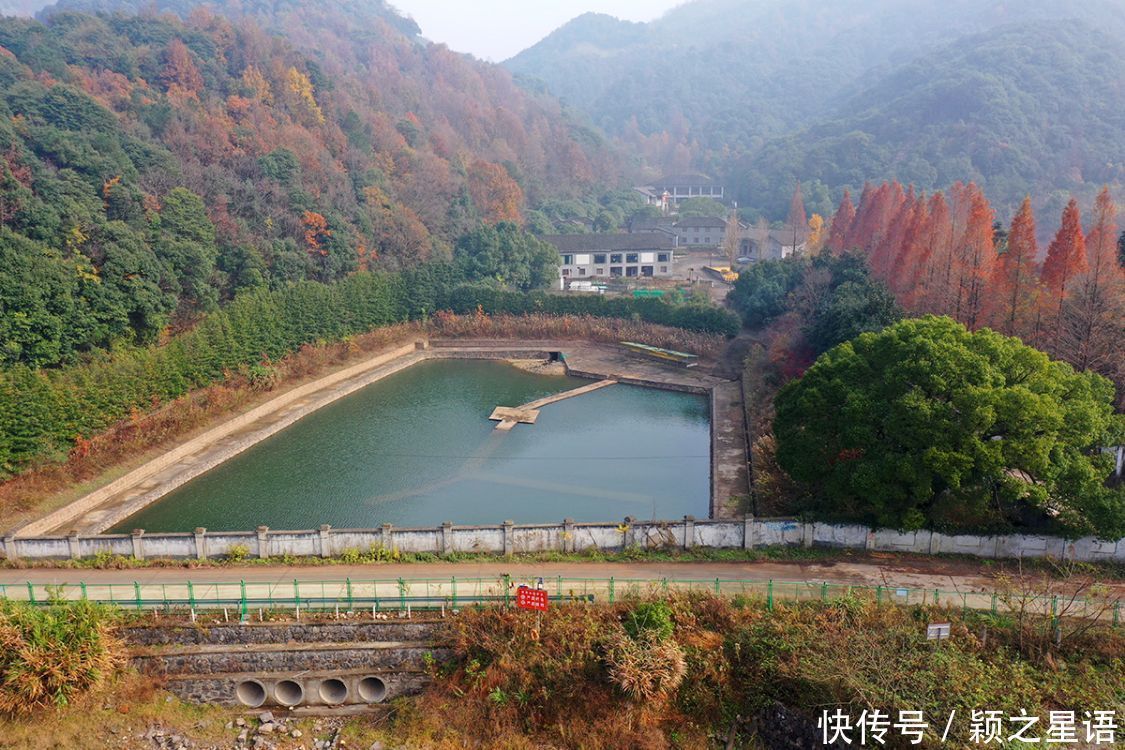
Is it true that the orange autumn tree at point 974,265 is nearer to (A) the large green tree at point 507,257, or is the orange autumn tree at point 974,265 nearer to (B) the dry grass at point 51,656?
(A) the large green tree at point 507,257

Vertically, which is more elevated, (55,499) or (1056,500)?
(1056,500)

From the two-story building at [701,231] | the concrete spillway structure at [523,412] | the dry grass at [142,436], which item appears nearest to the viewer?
the dry grass at [142,436]

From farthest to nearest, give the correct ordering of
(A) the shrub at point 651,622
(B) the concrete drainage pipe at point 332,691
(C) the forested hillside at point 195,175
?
(C) the forested hillside at point 195,175, (B) the concrete drainage pipe at point 332,691, (A) the shrub at point 651,622

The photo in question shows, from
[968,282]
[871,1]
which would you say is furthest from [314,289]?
[871,1]

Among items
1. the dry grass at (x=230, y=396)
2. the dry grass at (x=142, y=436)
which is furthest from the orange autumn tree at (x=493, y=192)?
the dry grass at (x=142, y=436)

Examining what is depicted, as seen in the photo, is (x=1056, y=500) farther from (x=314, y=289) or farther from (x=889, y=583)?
(x=314, y=289)

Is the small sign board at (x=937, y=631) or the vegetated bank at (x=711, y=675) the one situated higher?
the small sign board at (x=937, y=631)

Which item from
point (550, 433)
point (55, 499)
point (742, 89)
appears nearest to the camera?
point (55, 499)
